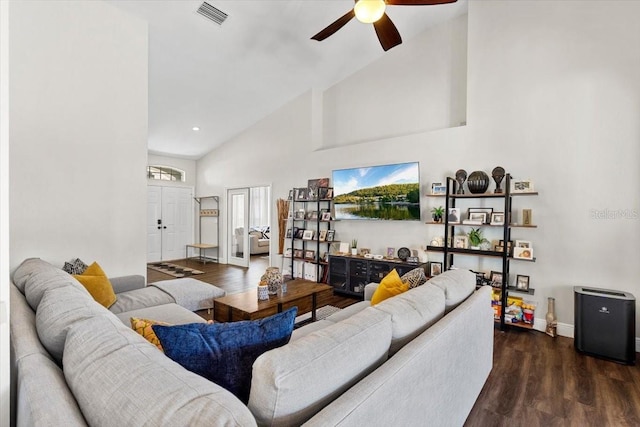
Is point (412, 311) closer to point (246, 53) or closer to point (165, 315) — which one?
point (165, 315)

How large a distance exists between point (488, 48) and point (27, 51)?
4.97 meters

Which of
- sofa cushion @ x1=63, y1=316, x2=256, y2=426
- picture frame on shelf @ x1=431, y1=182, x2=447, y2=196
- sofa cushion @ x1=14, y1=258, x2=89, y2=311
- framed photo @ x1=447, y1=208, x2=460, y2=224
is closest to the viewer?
sofa cushion @ x1=63, y1=316, x2=256, y2=426

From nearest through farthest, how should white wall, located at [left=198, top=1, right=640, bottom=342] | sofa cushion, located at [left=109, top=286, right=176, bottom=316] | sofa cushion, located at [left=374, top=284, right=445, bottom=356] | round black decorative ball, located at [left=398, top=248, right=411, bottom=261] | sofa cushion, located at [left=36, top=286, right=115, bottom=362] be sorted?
1. sofa cushion, located at [left=36, top=286, right=115, bottom=362]
2. sofa cushion, located at [left=374, top=284, right=445, bottom=356]
3. sofa cushion, located at [left=109, top=286, right=176, bottom=316]
4. white wall, located at [left=198, top=1, right=640, bottom=342]
5. round black decorative ball, located at [left=398, top=248, right=411, bottom=261]

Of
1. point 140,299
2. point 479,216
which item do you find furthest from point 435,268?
point 140,299

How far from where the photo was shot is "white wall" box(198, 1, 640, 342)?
3.08m

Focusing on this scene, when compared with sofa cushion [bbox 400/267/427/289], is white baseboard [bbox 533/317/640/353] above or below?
below

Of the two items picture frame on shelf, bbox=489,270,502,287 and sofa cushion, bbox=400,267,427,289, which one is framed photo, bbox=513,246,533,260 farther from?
sofa cushion, bbox=400,267,427,289

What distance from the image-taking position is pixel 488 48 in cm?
382

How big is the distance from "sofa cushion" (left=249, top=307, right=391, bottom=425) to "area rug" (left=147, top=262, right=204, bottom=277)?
568 cm

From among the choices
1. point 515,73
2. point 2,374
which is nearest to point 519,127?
point 515,73

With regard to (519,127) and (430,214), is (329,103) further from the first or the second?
(519,127)

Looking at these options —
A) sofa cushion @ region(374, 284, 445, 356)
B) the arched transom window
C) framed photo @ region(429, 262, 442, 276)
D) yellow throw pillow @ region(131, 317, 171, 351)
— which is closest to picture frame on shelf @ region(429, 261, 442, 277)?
framed photo @ region(429, 262, 442, 276)

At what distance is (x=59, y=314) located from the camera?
130cm

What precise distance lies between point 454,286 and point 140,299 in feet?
8.81
